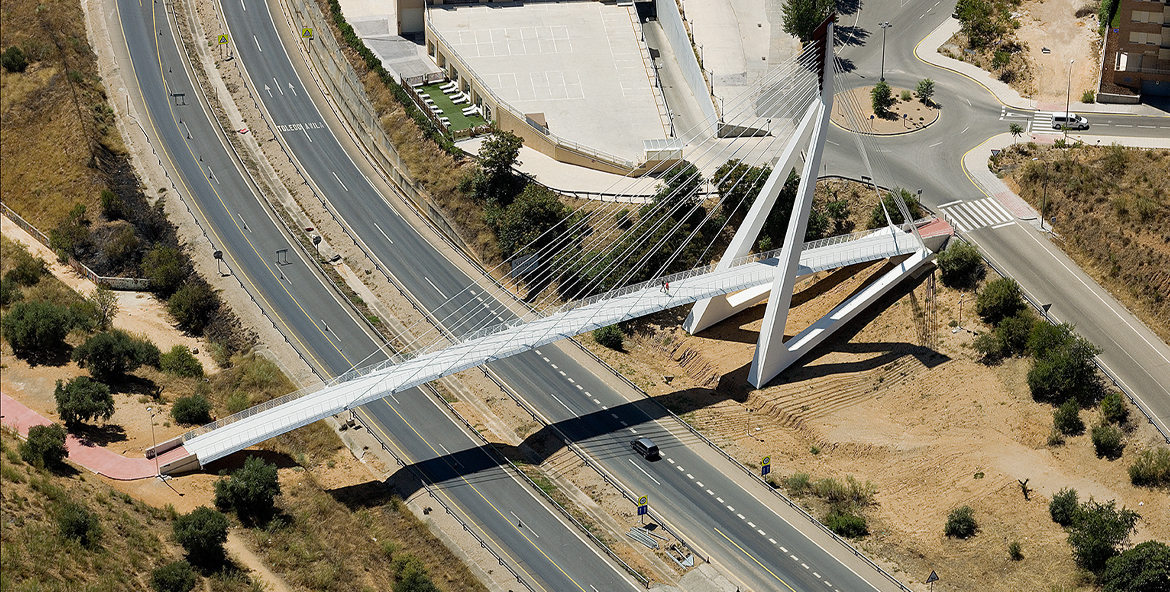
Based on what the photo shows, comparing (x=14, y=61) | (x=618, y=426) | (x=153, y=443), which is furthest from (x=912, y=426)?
(x=14, y=61)

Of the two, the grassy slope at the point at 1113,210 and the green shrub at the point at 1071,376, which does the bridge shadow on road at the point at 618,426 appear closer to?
the green shrub at the point at 1071,376

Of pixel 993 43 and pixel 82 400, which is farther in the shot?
pixel 993 43

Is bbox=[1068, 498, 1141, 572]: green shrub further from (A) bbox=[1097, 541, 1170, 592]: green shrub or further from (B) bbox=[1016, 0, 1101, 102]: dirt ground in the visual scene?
(B) bbox=[1016, 0, 1101, 102]: dirt ground

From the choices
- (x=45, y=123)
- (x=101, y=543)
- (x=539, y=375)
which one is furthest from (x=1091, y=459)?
(x=45, y=123)

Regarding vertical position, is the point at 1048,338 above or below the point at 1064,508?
above

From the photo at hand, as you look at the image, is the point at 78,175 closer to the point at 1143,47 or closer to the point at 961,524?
the point at 961,524

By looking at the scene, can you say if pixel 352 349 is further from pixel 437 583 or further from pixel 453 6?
pixel 453 6
